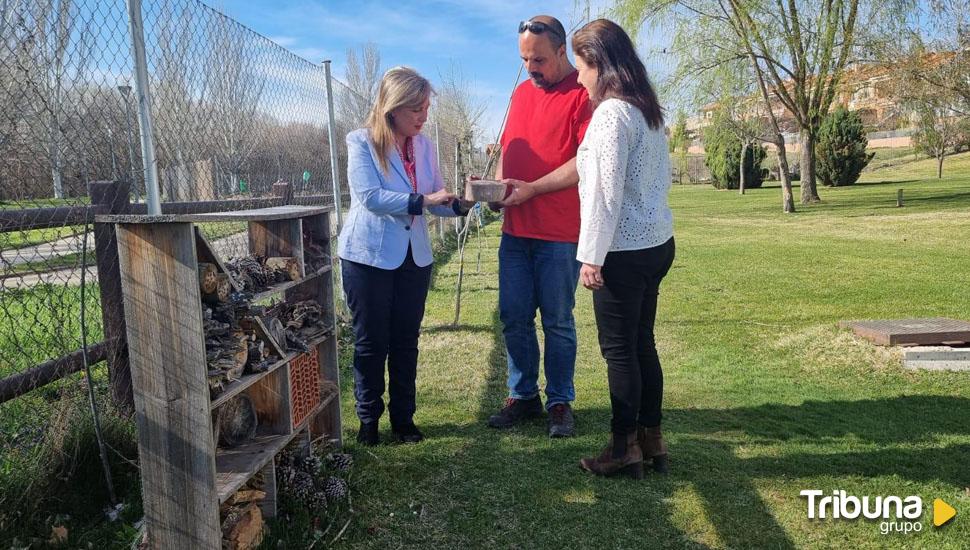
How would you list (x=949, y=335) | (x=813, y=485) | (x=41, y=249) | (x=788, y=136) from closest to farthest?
1. (x=813, y=485)
2. (x=41, y=249)
3. (x=949, y=335)
4. (x=788, y=136)

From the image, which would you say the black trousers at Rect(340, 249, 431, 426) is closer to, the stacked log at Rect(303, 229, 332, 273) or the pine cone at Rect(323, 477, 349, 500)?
the stacked log at Rect(303, 229, 332, 273)

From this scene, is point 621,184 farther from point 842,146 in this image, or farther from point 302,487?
point 842,146

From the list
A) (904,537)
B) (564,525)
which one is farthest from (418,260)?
(904,537)

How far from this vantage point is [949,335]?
188 inches

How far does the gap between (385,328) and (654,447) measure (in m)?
1.32

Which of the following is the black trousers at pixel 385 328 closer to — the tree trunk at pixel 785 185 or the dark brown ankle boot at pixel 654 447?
the dark brown ankle boot at pixel 654 447

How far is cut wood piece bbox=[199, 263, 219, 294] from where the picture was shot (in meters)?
2.22

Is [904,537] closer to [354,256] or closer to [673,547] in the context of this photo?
[673,547]

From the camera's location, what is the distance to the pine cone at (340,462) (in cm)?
304

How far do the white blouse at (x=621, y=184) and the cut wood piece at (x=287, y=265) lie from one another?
46.5 inches

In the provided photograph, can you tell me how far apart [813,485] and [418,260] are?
77.5 inches

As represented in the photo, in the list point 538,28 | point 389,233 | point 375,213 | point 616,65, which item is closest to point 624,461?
point 389,233

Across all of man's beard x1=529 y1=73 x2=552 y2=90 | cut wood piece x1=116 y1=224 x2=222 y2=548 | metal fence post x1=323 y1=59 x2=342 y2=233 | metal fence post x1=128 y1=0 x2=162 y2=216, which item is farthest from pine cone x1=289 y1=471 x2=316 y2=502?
metal fence post x1=323 y1=59 x2=342 y2=233

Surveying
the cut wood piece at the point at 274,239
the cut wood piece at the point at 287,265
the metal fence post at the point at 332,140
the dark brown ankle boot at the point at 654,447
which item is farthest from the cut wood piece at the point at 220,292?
the metal fence post at the point at 332,140
